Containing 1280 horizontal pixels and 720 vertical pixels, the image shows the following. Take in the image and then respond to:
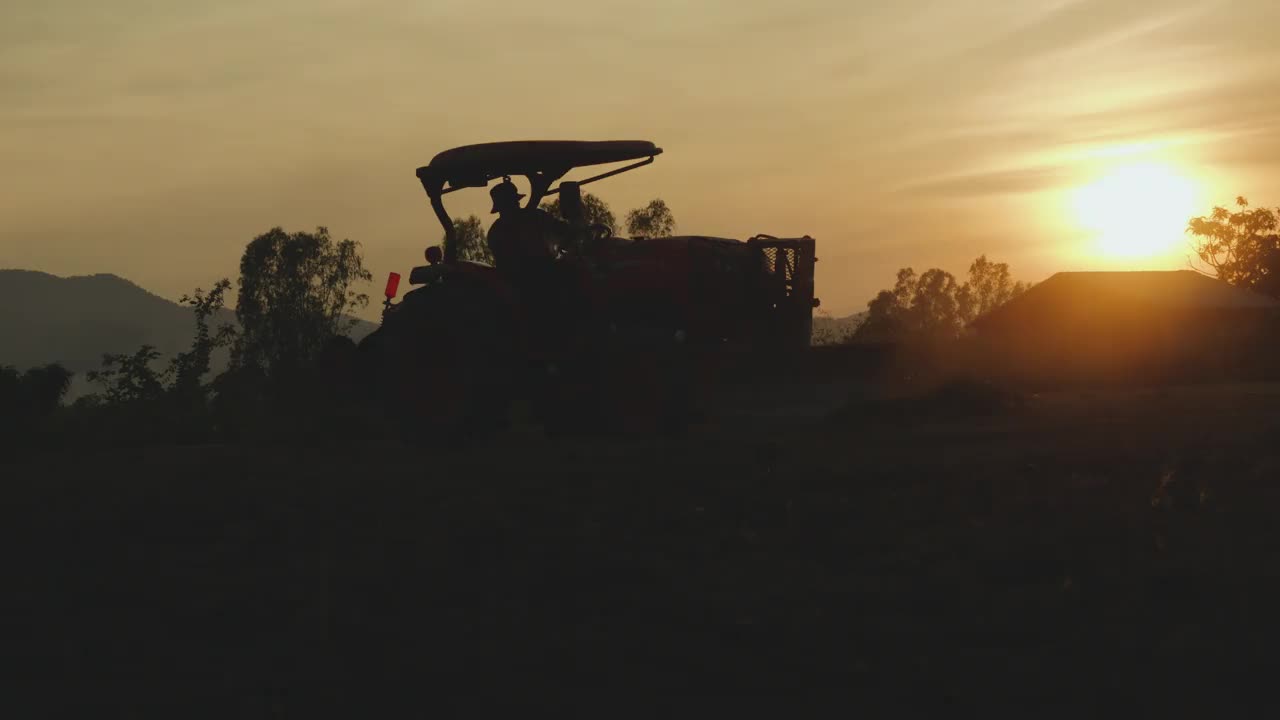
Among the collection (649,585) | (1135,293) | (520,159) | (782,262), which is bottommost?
(649,585)

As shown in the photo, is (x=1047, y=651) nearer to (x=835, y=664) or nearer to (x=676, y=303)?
(x=835, y=664)

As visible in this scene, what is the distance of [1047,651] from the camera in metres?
5.04

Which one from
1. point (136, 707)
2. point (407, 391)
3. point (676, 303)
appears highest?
point (676, 303)

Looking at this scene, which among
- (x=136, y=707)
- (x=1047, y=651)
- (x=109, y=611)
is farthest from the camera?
(x=109, y=611)

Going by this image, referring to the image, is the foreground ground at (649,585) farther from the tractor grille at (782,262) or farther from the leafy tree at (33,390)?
the leafy tree at (33,390)

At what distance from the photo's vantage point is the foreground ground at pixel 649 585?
4723 millimetres

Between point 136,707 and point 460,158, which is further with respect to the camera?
point 460,158

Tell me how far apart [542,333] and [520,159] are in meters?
1.44

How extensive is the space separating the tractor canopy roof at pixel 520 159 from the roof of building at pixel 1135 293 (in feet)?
144

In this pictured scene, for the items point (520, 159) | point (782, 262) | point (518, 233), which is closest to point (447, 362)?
point (518, 233)

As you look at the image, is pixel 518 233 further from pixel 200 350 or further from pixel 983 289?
pixel 983 289

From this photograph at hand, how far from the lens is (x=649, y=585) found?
614 cm

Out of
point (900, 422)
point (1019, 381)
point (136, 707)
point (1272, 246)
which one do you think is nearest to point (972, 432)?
point (900, 422)

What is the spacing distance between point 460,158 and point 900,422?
20.8ft
